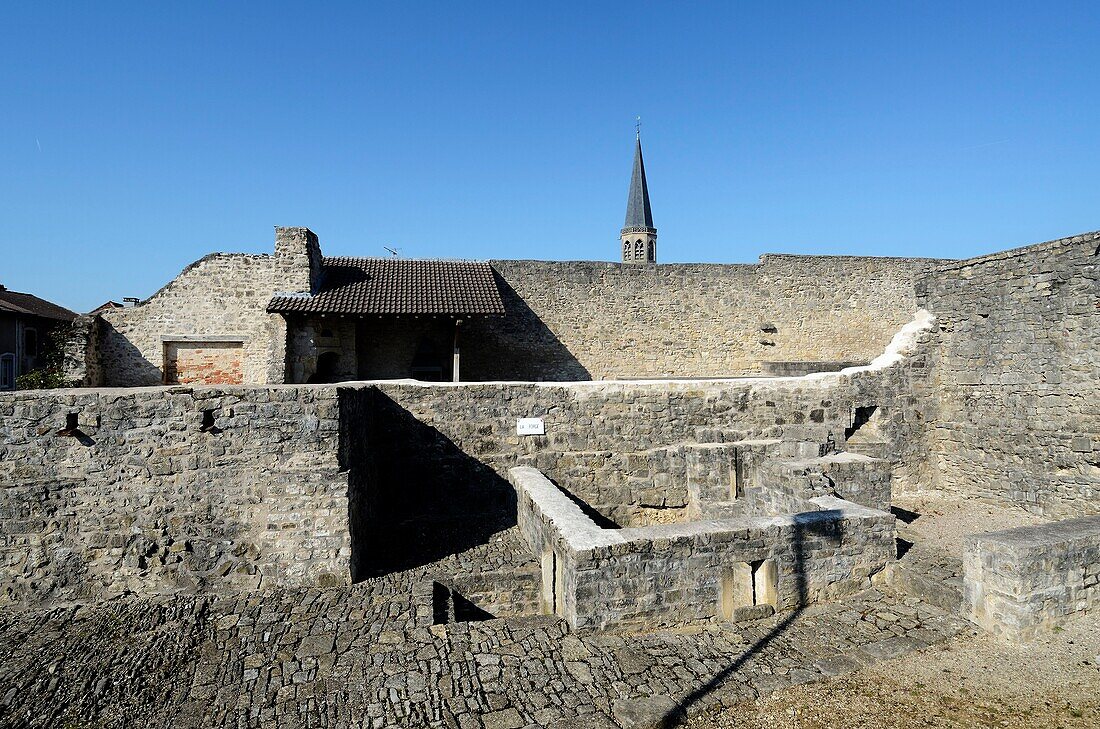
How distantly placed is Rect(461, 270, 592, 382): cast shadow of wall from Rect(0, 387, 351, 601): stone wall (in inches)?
360

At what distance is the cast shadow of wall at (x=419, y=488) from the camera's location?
698cm

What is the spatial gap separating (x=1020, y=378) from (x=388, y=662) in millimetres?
9267

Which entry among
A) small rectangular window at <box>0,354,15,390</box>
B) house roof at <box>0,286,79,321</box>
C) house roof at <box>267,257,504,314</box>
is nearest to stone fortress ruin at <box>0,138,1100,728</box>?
house roof at <box>267,257,504,314</box>

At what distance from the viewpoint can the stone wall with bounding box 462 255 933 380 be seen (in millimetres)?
15266

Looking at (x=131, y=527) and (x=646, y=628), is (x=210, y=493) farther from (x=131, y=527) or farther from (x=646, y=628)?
(x=646, y=628)

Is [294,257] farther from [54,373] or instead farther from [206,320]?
[54,373]

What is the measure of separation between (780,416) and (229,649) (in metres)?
7.56

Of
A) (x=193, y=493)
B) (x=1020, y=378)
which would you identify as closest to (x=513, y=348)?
(x=193, y=493)

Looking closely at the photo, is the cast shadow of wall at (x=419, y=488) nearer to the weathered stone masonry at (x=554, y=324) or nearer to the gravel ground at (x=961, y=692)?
the gravel ground at (x=961, y=692)

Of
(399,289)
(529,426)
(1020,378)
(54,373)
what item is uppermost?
(399,289)

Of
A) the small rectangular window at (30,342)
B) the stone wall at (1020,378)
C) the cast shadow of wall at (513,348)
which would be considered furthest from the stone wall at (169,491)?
the small rectangular window at (30,342)

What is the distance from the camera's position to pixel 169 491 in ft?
18.2

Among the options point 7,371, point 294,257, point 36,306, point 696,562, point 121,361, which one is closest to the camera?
point 696,562

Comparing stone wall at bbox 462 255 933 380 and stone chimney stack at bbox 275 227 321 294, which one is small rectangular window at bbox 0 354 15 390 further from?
stone wall at bbox 462 255 933 380
